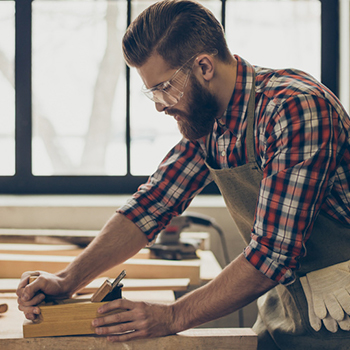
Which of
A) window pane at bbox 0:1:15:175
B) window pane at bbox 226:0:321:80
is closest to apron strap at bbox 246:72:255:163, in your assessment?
window pane at bbox 226:0:321:80

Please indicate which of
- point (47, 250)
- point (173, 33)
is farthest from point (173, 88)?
point (47, 250)

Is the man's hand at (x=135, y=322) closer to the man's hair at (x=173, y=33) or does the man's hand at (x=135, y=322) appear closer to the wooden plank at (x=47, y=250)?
the man's hair at (x=173, y=33)

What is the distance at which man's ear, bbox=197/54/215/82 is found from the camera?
1237 millimetres

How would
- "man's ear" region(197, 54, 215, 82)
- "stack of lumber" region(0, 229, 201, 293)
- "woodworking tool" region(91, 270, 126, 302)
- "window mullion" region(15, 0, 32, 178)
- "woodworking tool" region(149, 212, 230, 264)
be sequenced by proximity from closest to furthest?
"woodworking tool" region(91, 270, 126, 302) → "man's ear" region(197, 54, 215, 82) → "stack of lumber" region(0, 229, 201, 293) → "woodworking tool" region(149, 212, 230, 264) → "window mullion" region(15, 0, 32, 178)

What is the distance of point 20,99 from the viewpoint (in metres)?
2.74

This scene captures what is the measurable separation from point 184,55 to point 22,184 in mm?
1864

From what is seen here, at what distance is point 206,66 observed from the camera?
1.25 metres

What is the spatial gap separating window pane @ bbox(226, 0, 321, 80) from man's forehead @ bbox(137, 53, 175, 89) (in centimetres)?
169

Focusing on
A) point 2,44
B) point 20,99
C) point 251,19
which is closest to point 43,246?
point 20,99

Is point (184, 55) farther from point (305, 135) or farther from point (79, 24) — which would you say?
point (79, 24)

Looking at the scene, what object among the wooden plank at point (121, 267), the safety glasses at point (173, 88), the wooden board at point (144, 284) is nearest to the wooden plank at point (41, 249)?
the wooden plank at point (121, 267)

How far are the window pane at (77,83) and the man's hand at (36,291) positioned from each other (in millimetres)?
1611

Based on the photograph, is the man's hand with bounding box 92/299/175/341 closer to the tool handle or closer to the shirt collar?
the tool handle

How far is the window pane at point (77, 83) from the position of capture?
9.37ft
